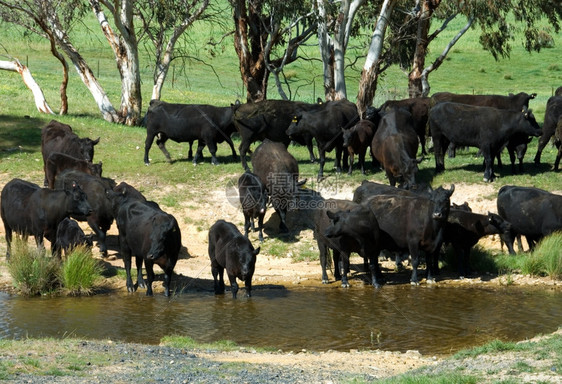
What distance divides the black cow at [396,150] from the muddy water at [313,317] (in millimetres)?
4838

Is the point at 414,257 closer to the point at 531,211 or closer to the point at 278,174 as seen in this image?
the point at 531,211

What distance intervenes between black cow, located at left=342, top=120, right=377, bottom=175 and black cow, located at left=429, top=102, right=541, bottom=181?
1733 millimetres

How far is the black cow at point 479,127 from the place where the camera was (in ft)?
76.3

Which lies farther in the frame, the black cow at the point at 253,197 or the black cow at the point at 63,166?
the black cow at the point at 63,166

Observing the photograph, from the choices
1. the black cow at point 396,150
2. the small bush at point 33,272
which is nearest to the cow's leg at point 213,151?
the black cow at point 396,150

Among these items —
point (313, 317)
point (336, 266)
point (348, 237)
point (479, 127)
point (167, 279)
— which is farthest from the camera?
point (479, 127)

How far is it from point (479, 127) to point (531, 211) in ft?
16.0

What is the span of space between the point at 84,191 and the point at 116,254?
1.56 meters

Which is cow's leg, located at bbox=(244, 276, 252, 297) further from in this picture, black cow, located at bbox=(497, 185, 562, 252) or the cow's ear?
black cow, located at bbox=(497, 185, 562, 252)

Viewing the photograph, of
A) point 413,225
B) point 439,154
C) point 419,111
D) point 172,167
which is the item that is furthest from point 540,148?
point 172,167

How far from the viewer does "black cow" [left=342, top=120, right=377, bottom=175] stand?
2367cm

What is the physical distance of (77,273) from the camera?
1720 cm

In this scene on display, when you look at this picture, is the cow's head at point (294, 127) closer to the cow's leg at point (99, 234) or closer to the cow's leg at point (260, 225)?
the cow's leg at point (260, 225)

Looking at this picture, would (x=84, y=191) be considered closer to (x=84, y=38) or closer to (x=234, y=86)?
(x=234, y=86)
